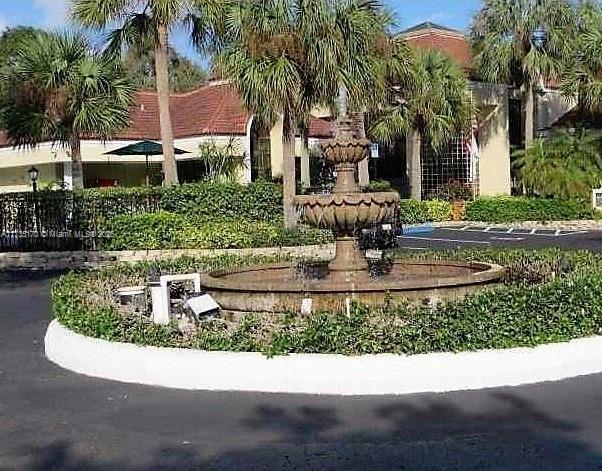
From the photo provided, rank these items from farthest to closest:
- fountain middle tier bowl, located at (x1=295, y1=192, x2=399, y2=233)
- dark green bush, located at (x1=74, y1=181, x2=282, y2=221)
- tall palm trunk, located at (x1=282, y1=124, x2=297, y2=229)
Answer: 1. tall palm trunk, located at (x1=282, y1=124, x2=297, y2=229)
2. dark green bush, located at (x1=74, y1=181, x2=282, y2=221)
3. fountain middle tier bowl, located at (x1=295, y1=192, x2=399, y2=233)

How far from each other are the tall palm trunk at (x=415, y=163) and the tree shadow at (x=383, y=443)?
24574mm

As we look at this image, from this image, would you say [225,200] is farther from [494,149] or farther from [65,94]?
[494,149]

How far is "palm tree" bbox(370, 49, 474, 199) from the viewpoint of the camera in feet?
97.8

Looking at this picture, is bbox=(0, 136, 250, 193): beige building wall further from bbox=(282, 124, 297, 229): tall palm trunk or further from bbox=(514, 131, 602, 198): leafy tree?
bbox=(514, 131, 602, 198): leafy tree

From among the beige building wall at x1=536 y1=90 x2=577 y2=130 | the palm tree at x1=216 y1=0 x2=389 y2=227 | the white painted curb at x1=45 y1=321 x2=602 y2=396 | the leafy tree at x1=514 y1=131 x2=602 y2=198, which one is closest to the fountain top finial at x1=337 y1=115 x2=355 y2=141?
the white painted curb at x1=45 y1=321 x2=602 y2=396

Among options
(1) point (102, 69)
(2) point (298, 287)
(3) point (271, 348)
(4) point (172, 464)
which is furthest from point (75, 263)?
(4) point (172, 464)

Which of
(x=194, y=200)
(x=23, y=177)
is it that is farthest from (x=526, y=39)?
(x=23, y=177)

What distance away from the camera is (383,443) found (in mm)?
6039

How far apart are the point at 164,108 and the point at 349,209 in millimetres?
13015

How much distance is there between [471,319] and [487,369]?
1.76ft

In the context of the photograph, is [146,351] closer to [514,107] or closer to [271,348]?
[271,348]

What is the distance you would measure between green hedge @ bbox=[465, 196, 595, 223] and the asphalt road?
2377 centimetres

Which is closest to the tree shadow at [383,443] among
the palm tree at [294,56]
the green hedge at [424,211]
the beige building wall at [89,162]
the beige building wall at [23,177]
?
the palm tree at [294,56]

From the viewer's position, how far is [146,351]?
8078 mm
